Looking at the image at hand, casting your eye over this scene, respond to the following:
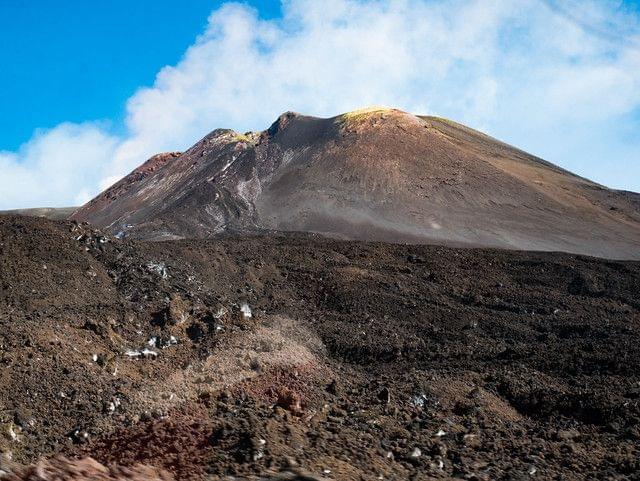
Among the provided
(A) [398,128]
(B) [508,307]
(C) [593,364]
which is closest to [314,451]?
(C) [593,364]

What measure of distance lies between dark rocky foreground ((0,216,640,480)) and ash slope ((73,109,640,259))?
17.4 meters

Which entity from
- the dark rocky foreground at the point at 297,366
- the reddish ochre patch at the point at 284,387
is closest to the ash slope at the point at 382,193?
the dark rocky foreground at the point at 297,366

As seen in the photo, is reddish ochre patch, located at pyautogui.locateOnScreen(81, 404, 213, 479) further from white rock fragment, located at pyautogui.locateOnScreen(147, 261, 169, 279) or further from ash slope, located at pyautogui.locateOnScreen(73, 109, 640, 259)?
ash slope, located at pyautogui.locateOnScreen(73, 109, 640, 259)

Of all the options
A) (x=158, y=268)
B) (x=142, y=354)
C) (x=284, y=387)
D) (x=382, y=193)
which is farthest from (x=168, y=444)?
(x=382, y=193)

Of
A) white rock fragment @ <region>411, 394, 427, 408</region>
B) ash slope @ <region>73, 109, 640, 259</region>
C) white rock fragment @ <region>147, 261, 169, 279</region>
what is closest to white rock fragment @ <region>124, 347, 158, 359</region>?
white rock fragment @ <region>411, 394, 427, 408</region>

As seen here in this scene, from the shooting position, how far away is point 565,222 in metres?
42.8

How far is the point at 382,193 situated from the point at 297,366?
33103 millimetres

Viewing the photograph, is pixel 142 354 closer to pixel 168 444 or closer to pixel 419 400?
pixel 168 444

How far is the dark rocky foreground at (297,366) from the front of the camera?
28.4 feet

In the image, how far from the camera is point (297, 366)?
13383 millimetres

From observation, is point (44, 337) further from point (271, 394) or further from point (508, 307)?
point (508, 307)

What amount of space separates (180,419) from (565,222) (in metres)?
38.1

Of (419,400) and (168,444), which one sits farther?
(419,400)

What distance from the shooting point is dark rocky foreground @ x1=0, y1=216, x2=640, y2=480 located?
8.66 meters
